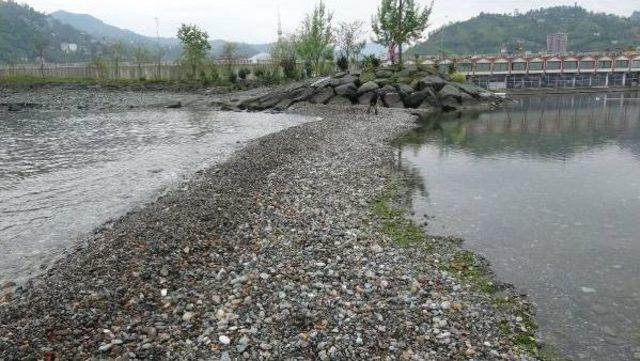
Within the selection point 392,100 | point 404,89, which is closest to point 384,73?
point 404,89

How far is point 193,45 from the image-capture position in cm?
11531

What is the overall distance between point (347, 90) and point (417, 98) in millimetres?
10766

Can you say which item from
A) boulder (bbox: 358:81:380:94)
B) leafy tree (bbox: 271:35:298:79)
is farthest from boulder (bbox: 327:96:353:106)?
leafy tree (bbox: 271:35:298:79)

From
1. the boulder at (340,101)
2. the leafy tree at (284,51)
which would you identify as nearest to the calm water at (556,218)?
the boulder at (340,101)

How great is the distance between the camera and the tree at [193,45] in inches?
4542

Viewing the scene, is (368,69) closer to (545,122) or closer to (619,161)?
(545,122)

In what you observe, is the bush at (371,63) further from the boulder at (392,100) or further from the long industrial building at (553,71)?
the long industrial building at (553,71)

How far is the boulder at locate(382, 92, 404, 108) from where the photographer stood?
223 feet

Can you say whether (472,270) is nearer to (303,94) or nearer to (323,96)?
(323,96)

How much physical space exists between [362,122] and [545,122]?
24774 mm

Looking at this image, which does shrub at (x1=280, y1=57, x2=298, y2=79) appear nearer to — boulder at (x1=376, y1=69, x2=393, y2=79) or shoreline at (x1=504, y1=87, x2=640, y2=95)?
boulder at (x1=376, y1=69, x2=393, y2=79)

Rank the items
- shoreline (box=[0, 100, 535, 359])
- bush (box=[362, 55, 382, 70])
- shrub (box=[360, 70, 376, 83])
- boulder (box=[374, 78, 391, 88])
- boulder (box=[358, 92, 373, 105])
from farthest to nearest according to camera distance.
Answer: bush (box=[362, 55, 382, 70])
shrub (box=[360, 70, 376, 83])
boulder (box=[374, 78, 391, 88])
boulder (box=[358, 92, 373, 105])
shoreline (box=[0, 100, 535, 359])

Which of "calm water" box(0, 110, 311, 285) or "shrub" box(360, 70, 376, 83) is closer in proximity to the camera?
"calm water" box(0, 110, 311, 285)

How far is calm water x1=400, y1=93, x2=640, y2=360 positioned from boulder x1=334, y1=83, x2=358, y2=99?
27869 millimetres
